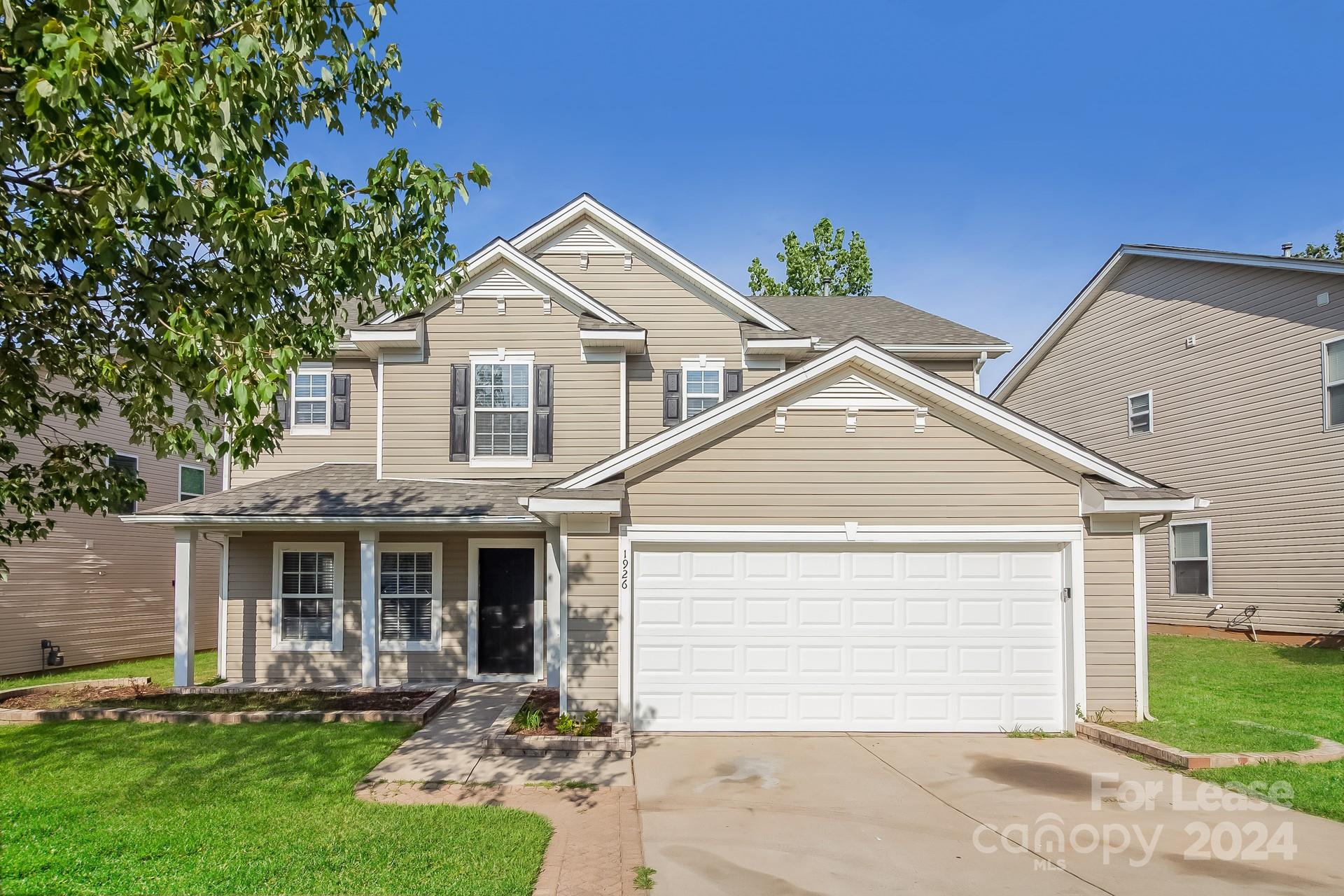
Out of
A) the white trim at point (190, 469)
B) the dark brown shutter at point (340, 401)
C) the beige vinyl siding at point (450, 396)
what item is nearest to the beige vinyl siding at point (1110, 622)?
the beige vinyl siding at point (450, 396)

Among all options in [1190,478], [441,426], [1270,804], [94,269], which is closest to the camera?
[94,269]

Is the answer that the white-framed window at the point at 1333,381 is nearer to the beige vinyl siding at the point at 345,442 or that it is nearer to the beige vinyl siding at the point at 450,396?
the beige vinyl siding at the point at 450,396

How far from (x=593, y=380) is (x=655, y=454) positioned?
4.17m

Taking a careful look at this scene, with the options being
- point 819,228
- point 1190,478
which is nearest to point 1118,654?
point 1190,478

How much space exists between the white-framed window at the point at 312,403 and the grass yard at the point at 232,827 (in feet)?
22.1

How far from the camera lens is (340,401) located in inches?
583

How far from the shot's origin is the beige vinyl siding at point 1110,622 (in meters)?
9.90

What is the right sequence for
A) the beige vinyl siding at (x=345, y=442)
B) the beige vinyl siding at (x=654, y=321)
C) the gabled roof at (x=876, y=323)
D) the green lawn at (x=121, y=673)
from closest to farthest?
the green lawn at (x=121, y=673) → the beige vinyl siding at (x=654, y=321) → the beige vinyl siding at (x=345, y=442) → the gabled roof at (x=876, y=323)

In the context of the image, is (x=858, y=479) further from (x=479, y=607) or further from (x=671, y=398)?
(x=479, y=607)

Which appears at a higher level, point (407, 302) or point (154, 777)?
point (407, 302)

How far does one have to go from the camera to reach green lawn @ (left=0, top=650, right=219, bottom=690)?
14.0 meters

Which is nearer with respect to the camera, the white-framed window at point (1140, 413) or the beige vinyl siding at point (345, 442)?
the beige vinyl siding at point (345, 442)

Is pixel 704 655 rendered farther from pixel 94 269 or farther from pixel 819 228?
pixel 819 228

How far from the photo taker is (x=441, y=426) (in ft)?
45.1
